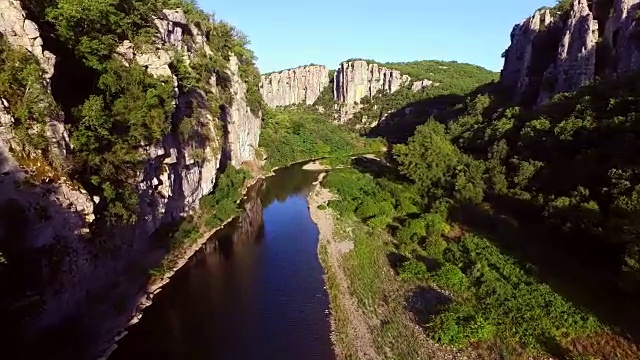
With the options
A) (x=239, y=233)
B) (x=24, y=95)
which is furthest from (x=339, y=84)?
(x=24, y=95)

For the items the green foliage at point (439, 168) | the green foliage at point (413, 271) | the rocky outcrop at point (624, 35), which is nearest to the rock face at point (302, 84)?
the green foliage at point (439, 168)

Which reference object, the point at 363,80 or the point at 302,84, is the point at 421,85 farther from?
the point at 302,84

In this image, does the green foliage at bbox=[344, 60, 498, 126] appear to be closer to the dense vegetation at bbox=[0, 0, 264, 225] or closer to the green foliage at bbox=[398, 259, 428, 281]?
the green foliage at bbox=[398, 259, 428, 281]

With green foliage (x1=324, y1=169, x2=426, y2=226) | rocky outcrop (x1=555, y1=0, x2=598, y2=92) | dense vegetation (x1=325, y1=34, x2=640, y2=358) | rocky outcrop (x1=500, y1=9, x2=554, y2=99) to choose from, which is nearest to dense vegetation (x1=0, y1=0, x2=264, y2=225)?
dense vegetation (x1=325, y1=34, x2=640, y2=358)

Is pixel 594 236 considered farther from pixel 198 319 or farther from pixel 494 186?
pixel 198 319

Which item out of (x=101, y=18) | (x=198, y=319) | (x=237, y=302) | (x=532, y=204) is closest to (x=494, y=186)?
(x=532, y=204)
